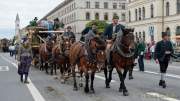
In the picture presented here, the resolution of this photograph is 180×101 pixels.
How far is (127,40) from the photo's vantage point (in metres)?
13.5

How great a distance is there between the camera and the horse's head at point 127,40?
13492mm

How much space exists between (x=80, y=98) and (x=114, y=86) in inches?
128

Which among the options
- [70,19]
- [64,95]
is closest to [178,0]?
[64,95]

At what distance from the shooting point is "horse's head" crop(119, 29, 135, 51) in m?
13.5

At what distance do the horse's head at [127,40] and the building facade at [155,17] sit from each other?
48.2 m

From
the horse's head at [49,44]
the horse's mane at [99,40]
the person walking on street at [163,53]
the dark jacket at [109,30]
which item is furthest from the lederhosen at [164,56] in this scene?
the horse's head at [49,44]

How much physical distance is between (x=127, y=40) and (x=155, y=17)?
62872 mm

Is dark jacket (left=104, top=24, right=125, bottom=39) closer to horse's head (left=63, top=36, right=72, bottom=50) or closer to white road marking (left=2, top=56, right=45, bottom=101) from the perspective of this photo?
horse's head (left=63, top=36, right=72, bottom=50)

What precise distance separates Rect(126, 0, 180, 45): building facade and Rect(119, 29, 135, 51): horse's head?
158 feet

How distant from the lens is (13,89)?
614 inches

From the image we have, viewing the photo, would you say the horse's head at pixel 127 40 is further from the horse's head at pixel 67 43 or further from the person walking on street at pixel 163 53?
the horse's head at pixel 67 43

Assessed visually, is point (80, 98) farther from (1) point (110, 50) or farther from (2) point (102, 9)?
(2) point (102, 9)

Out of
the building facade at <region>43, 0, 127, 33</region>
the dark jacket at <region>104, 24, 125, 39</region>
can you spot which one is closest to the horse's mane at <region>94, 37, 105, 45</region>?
the dark jacket at <region>104, 24, 125, 39</region>

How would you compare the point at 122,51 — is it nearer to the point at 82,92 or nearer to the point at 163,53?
the point at 82,92
